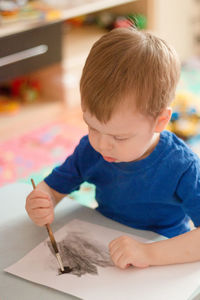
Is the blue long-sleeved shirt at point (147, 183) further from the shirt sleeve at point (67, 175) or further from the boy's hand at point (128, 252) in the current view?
the boy's hand at point (128, 252)

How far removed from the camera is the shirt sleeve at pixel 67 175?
1.00 m

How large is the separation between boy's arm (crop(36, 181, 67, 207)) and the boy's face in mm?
191

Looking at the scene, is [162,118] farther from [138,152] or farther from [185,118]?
[185,118]

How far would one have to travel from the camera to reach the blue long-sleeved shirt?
0.88m

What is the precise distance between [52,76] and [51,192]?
1.84 metres

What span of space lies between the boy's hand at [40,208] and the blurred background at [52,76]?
0.92 meters

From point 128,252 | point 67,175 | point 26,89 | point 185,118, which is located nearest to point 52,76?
point 26,89

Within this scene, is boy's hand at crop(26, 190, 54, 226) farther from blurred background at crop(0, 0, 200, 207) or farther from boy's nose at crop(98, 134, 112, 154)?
blurred background at crop(0, 0, 200, 207)

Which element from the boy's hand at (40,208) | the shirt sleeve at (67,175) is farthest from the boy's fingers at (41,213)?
the shirt sleeve at (67,175)

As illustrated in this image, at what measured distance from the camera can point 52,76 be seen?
276 cm

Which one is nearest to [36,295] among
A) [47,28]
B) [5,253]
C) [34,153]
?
[5,253]

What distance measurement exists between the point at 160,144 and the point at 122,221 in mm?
185

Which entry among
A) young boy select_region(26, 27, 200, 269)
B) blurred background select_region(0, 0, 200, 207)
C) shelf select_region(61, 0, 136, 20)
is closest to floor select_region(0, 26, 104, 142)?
blurred background select_region(0, 0, 200, 207)

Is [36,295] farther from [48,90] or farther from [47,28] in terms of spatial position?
[48,90]
